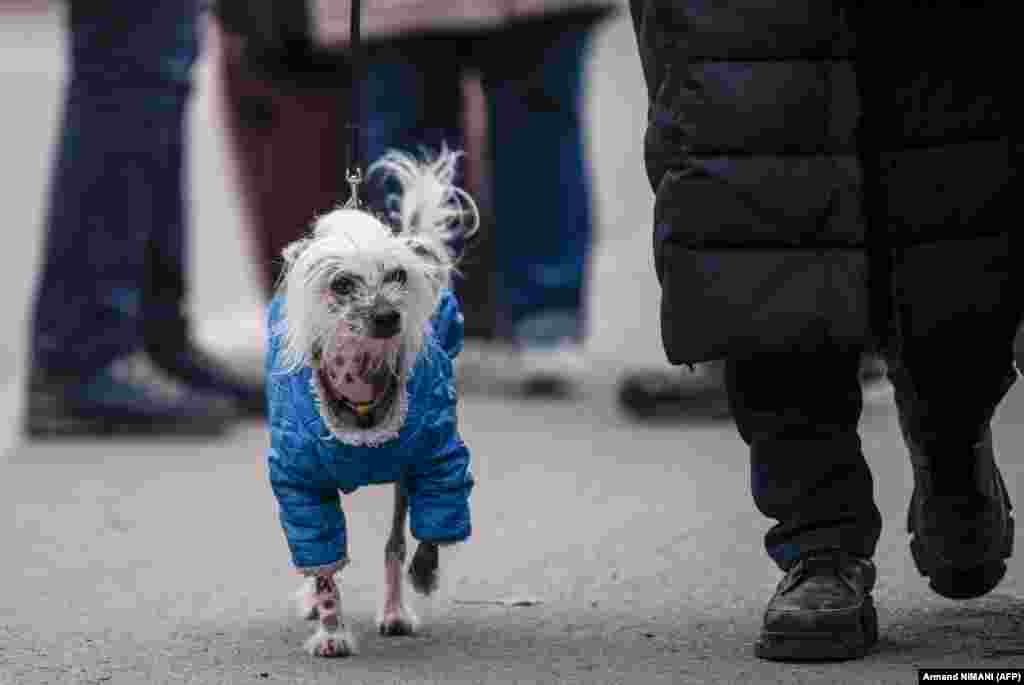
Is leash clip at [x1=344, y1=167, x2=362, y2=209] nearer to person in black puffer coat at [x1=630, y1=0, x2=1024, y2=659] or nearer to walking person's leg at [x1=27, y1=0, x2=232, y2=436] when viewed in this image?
person in black puffer coat at [x1=630, y1=0, x2=1024, y2=659]

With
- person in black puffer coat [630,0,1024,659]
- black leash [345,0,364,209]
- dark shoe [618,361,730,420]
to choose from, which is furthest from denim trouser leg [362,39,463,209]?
person in black puffer coat [630,0,1024,659]

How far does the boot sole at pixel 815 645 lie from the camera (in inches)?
164

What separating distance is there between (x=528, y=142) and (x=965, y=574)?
4.07 m

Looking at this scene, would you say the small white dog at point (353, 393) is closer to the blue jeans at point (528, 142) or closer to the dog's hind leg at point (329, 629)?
the dog's hind leg at point (329, 629)

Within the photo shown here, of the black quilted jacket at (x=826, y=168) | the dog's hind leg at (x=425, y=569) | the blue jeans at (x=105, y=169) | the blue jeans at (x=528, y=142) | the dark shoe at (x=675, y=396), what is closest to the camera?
the black quilted jacket at (x=826, y=168)

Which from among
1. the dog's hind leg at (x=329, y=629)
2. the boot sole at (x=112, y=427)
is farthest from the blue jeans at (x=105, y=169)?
the dog's hind leg at (x=329, y=629)

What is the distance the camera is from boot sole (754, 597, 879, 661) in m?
4.17

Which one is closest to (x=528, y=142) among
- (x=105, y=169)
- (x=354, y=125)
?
(x=105, y=169)

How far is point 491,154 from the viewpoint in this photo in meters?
8.38

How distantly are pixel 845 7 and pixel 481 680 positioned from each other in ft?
4.17

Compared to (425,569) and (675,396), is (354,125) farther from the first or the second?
(675,396)

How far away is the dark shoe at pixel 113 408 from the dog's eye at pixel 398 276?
123 inches

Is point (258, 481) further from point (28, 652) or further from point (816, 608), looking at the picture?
point (816, 608)

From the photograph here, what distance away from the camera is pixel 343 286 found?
14.1ft
